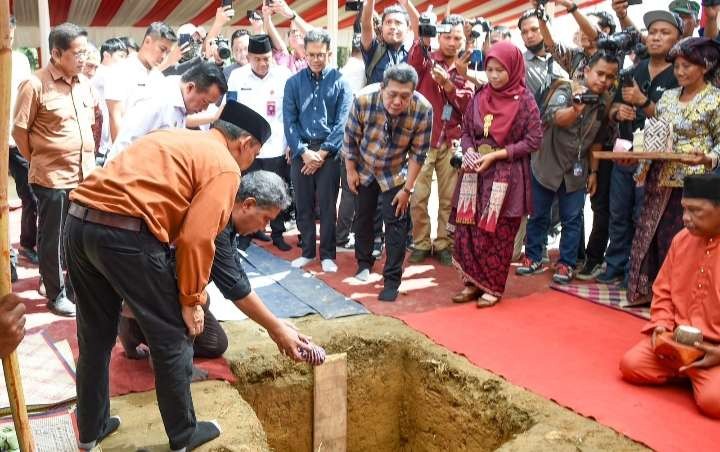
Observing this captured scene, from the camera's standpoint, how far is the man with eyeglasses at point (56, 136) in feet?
11.5

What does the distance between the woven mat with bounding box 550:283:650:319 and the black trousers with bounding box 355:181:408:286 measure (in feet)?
3.73

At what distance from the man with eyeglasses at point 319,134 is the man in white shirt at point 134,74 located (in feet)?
3.18

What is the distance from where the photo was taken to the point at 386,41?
202 inches

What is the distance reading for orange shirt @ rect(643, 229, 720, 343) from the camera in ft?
9.72

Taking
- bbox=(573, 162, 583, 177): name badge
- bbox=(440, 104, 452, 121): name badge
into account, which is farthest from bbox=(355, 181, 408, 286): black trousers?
bbox=(573, 162, 583, 177): name badge

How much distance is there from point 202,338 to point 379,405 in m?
1.15

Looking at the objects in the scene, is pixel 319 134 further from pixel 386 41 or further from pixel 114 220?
pixel 114 220

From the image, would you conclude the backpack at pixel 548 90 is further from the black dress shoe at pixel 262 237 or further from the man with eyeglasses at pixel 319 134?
the black dress shoe at pixel 262 237

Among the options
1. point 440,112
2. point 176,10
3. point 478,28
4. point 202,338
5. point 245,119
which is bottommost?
point 202,338

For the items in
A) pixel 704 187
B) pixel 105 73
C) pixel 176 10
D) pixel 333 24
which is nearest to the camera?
pixel 704 187

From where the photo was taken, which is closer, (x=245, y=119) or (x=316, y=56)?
(x=245, y=119)

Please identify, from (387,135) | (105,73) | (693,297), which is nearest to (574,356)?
(693,297)

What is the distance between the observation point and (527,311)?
4094mm

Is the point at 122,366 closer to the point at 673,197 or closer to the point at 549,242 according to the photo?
the point at 673,197
